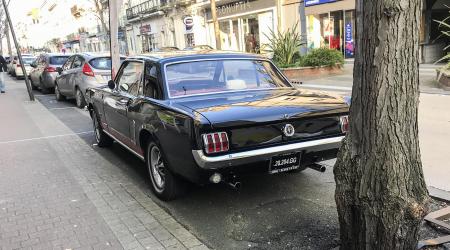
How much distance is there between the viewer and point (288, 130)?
417 centimetres

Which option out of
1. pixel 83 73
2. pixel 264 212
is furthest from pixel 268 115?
pixel 83 73

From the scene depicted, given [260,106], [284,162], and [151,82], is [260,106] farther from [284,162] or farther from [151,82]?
[151,82]

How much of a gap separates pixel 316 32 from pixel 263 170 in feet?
65.0

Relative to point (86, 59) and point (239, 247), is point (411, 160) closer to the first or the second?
point (239, 247)

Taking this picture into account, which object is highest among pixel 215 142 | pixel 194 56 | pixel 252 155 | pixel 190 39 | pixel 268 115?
pixel 190 39

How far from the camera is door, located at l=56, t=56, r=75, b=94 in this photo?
528 inches

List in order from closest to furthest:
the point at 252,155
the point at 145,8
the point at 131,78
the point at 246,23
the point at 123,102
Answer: the point at 252,155 → the point at 123,102 → the point at 131,78 → the point at 246,23 → the point at 145,8

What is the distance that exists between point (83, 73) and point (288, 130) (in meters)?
9.18

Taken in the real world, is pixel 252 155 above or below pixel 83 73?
below

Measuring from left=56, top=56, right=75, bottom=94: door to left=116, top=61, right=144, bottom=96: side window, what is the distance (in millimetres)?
7621

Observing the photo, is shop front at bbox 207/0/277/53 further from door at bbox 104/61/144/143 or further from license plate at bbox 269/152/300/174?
license plate at bbox 269/152/300/174

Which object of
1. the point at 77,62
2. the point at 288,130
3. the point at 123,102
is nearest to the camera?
the point at 288,130

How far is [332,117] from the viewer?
445 centimetres

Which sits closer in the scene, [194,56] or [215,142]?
[215,142]
